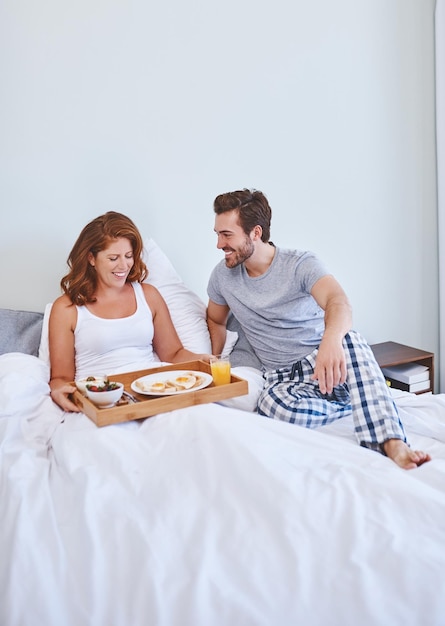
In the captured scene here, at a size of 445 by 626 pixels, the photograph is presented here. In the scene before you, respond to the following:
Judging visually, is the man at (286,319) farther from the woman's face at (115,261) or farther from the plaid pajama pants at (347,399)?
the woman's face at (115,261)

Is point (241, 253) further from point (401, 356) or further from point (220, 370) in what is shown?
point (401, 356)

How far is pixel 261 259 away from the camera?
230 cm

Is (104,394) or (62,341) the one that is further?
(62,341)

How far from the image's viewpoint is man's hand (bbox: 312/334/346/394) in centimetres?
182

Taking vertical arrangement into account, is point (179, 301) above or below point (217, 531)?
above

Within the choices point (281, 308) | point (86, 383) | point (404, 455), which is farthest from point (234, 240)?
point (404, 455)

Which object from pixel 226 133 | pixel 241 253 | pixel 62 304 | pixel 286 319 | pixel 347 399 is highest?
pixel 226 133

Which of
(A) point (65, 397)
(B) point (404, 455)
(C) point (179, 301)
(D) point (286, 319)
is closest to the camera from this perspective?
(B) point (404, 455)

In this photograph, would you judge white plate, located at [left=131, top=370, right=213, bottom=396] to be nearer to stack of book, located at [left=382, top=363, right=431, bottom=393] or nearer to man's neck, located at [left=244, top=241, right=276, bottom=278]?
man's neck, located at [left=244, top=241, right=276, bottom=278]

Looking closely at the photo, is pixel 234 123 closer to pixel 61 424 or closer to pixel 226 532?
pixel 61 424

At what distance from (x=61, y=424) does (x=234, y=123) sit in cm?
161

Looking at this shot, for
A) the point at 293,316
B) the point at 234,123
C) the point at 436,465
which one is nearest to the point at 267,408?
the point at 293,316

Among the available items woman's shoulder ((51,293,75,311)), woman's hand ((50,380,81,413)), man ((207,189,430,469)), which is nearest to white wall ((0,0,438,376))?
woman's shoulder ((51,293,75,311))

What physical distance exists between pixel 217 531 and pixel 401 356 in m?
1.98
